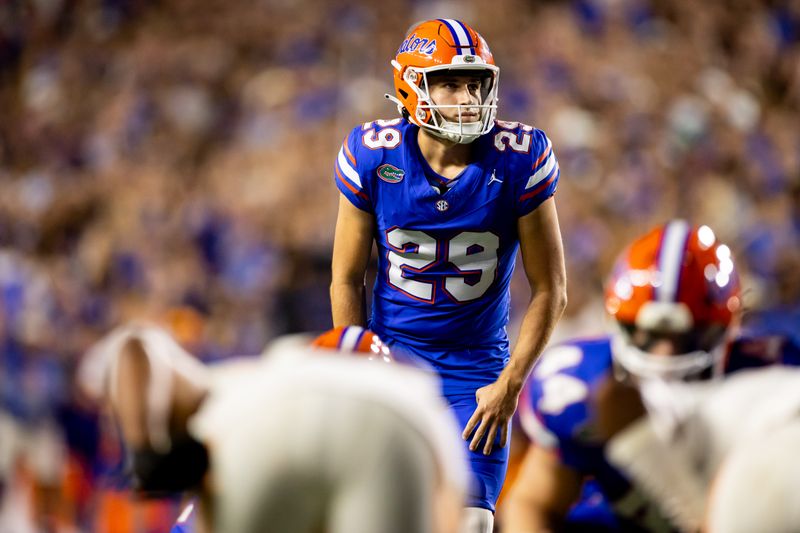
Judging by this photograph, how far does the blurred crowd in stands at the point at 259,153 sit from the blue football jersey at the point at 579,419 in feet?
13.2

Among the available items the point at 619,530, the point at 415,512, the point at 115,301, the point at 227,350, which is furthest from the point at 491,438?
the point at 115,301

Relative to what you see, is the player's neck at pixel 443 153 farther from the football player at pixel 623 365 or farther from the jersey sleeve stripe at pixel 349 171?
the football player at pixel 623 365

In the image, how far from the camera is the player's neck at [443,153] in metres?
3.65

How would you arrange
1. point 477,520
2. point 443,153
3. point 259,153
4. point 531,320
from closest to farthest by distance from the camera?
point 477,520, point 531,320, point 443,153, point 259,153

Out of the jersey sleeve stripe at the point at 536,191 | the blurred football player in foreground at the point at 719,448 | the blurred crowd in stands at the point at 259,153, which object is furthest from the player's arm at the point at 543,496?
the blurred crowd in stands at the point at 259,153

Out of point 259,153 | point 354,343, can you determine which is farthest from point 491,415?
point 259,153

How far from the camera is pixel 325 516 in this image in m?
2.15

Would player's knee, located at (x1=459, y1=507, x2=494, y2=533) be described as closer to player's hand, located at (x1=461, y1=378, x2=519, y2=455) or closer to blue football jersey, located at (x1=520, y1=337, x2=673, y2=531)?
player's hand, located at (x1=461, y1=378, x2=519, y2=455)

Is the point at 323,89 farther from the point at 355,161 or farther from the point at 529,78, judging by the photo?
the point at 355,161

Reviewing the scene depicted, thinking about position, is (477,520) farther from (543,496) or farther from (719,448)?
(719,448)

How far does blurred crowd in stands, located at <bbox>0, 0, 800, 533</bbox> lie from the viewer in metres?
7.77

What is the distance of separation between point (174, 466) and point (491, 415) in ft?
4.84

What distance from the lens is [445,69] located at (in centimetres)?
365

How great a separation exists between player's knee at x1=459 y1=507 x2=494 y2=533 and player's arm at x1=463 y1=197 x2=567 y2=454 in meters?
0.18
